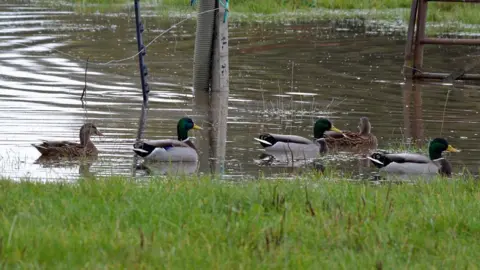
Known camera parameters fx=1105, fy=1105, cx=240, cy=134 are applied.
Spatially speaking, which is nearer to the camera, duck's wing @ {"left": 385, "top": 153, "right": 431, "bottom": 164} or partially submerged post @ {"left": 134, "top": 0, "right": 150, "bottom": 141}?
duck's wing @ {"left": 385, "top": 153, "right": 431, "bottom": 164}

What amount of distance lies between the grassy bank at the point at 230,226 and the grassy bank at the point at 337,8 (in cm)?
2955

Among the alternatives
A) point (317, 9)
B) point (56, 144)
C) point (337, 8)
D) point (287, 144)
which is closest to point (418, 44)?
point (287, 144)

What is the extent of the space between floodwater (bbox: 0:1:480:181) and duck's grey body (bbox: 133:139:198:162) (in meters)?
0.23

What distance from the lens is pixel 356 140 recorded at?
15.1 meters

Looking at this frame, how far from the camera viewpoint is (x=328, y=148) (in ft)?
50.4

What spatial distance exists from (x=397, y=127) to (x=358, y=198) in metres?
8.71

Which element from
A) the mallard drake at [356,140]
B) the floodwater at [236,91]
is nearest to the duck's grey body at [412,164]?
the floodwater at [236,91]

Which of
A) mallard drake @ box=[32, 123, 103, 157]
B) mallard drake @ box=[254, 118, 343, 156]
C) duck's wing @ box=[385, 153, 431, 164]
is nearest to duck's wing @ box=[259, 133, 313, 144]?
mallard drake @ box=[254, 118, 343, 156]

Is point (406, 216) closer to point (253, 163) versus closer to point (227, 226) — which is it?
point (227, 226)

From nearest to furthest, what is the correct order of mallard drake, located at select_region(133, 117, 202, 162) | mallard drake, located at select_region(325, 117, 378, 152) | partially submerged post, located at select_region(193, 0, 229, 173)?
mallard drake, located at select_region(133, 117, 202, 162), mallard drake, located at select_region(325, 117, 378, 152), partially submerged post, located at select_region(193, 0, 229, 173)

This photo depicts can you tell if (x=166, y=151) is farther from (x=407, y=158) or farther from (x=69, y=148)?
(x=407, y=158)

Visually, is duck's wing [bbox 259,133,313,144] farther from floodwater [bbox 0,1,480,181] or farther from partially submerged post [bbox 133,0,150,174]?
partially submerged post [bbox 133,0,150,174]

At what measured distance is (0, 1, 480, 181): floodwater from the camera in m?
14.5

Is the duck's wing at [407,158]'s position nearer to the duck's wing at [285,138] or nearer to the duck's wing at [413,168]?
the duck's wing at [413,168]
